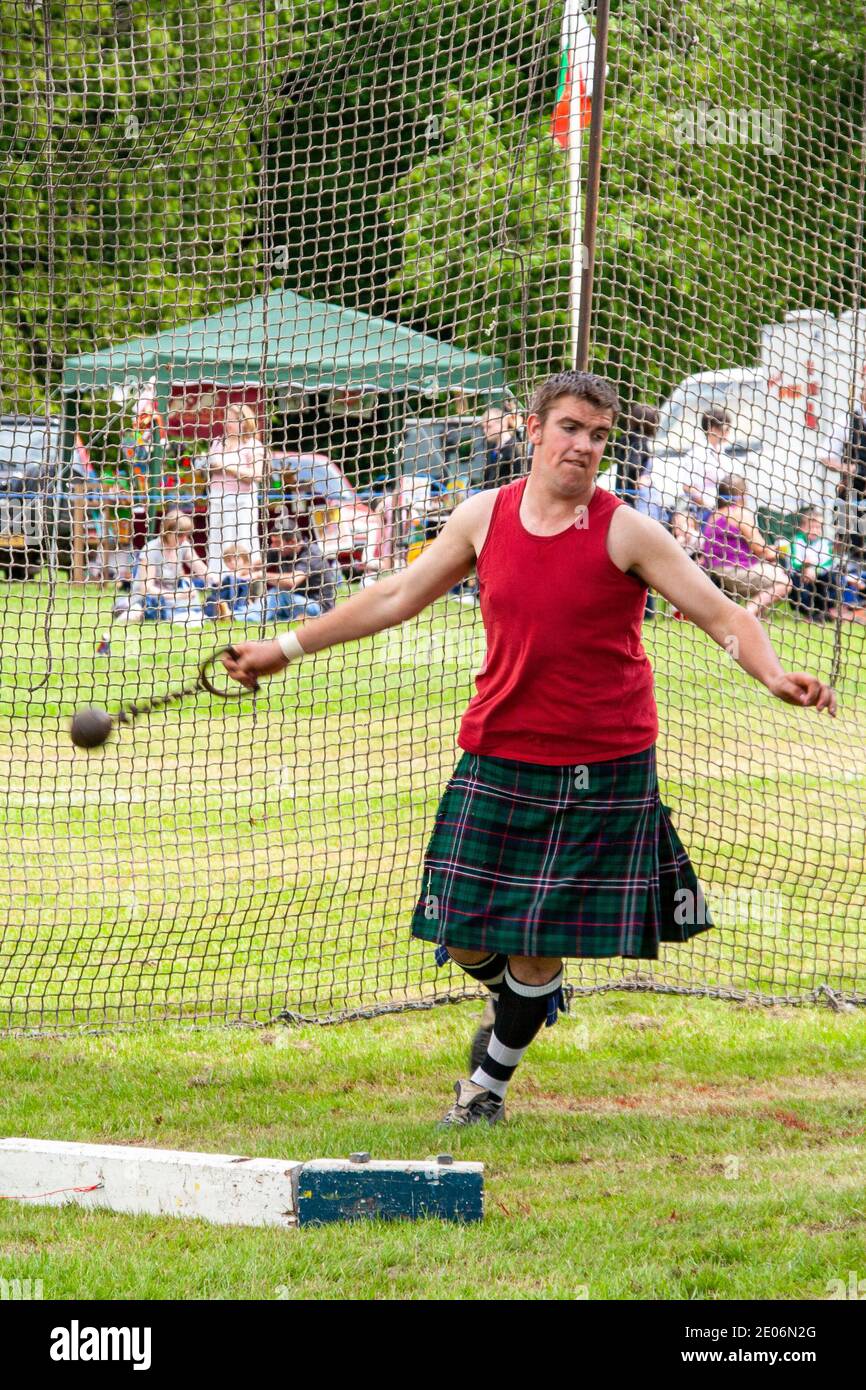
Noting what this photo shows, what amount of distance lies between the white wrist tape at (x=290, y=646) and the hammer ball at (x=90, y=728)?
0.43m

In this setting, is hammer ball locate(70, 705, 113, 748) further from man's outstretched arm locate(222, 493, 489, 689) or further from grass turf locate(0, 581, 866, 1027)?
grass turf locate(0, 581, 866, 1027)

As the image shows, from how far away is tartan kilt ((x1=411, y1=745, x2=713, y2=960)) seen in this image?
3.34 metres

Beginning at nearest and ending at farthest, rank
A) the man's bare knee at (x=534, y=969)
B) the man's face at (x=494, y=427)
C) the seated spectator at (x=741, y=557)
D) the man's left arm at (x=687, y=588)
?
the man's left arm at (x=687, y=588) → the man's bare knee at (x=534, y=969) → the man's face at (x=494, y=427) → the seated spectator at (x=741, y=557)

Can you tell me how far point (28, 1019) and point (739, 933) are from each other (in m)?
2.31

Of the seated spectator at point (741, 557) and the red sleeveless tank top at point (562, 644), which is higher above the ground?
the red sleeveless tank top at point (562, 644)

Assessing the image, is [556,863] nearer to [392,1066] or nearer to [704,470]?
[392,1066]

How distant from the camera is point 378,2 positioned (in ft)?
17.4

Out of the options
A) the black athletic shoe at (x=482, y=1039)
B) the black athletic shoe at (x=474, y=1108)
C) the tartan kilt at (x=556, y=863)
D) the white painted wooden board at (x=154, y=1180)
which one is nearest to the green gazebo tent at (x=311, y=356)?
the tartan kilt at (x=556, y=863)

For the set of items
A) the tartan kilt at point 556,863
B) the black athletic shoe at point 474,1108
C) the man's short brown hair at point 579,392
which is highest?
the man's short brown hair at point 579,392

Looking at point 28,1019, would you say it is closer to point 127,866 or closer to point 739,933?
point 127,866

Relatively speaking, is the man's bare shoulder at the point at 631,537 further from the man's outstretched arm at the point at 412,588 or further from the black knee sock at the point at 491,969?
the black knee sock at the point at 491,969

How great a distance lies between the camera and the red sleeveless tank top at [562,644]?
10.7 ft

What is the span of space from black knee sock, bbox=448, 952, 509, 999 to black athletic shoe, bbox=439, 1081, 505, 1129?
0.77ft
